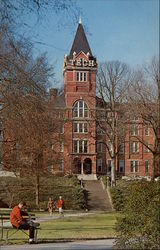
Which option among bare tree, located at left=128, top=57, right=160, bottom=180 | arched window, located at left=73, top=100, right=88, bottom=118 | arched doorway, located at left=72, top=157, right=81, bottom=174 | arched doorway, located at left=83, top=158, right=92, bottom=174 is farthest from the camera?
arched doorway, located at left=83, top=158, right=92, bottom=174

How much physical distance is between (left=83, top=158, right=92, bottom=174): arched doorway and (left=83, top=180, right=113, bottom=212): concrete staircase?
7.46m

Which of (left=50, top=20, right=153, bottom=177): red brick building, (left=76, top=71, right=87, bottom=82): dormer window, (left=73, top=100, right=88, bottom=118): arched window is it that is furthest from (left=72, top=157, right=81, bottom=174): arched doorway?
(left=76, top=71, right=87, bottom=82): dormer window

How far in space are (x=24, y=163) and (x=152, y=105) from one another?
12283 mm

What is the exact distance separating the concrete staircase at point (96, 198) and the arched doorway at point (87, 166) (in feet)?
24.5

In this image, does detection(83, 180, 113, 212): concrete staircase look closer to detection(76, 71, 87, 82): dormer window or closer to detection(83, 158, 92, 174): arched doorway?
detection(83, 158, 92, 174): arched doorway

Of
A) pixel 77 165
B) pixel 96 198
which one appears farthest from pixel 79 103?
pixel 96 198

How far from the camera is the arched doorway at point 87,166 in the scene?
183ft

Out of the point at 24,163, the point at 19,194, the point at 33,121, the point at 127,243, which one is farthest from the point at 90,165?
the point at 127,243

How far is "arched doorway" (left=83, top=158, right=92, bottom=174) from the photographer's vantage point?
55.8 m

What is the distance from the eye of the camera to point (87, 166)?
56156mm

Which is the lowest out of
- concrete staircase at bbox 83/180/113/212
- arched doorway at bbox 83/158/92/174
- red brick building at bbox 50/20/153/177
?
concrete staircase at bbox 83/180/113/212

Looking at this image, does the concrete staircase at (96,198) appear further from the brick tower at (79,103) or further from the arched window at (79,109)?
the arched window at (79,109)

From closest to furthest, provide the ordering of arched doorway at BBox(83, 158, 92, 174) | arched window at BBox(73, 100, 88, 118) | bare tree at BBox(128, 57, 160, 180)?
bare tree at BBox(128, 57, 160, 180) < arched window at BBox(73, 100, 88, 118) < arched doorway at BBox(83, 158, 92, 174)

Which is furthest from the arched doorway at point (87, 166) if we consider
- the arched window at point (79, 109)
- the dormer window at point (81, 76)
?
the dormer window at point (81, 76)
